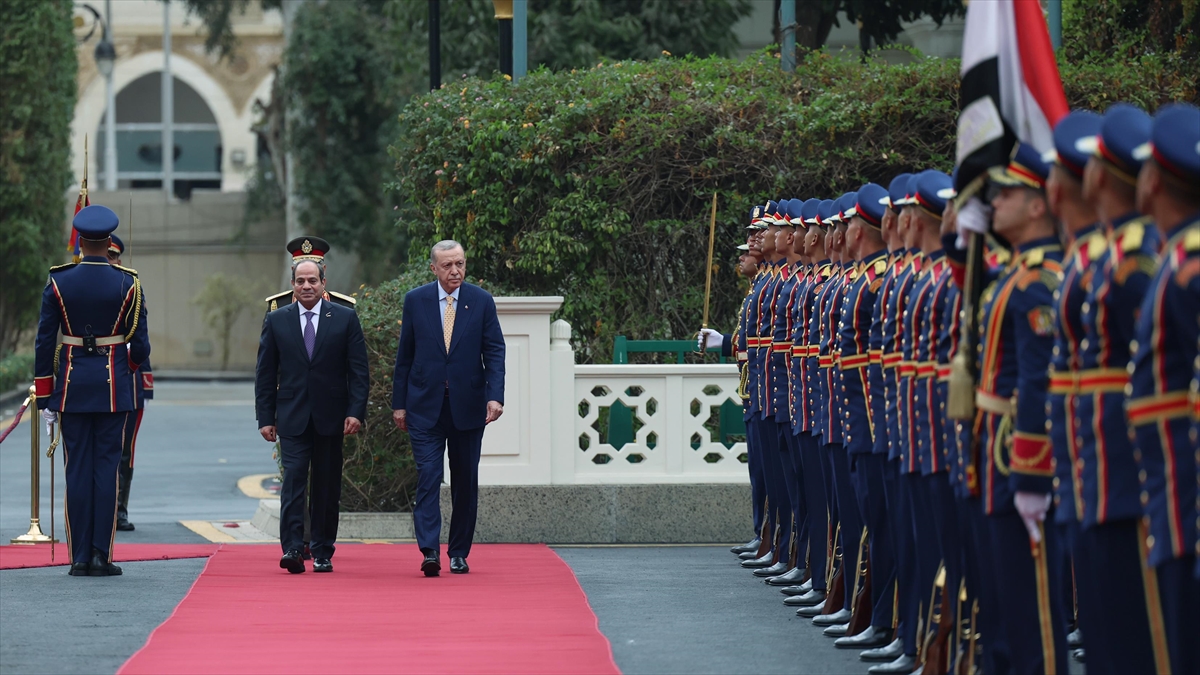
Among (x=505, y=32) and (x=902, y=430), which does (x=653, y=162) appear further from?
(x=902, y=430)

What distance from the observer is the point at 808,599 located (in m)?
10.0

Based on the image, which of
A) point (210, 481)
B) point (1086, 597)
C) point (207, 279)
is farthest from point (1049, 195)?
point (207, 279)

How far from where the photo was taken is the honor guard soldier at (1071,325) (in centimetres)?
580

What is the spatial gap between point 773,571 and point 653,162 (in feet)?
16.9

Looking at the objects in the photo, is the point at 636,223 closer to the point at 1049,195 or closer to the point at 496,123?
the point at 496,123

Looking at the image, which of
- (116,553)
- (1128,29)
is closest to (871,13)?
(1128,29)

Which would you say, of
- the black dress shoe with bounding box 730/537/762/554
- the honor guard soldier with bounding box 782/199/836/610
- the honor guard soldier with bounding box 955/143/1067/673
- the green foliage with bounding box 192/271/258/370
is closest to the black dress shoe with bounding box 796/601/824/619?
the honor guard soldier with bounding box 782/199/836/610

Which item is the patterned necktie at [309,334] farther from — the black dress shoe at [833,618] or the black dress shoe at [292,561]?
the black dress shoe at [833,618]

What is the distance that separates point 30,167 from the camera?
36344mm

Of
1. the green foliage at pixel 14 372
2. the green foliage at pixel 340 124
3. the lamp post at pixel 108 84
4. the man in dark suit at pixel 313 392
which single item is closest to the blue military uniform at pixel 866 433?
the man in dark suit at pixel 313 392

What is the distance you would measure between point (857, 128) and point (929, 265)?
313 inches

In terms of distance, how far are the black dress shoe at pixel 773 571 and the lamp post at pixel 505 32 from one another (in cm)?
792

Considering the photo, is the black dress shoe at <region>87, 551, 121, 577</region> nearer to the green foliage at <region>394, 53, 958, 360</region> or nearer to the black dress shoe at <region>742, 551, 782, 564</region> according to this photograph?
the black dress shoe at <region>742, 551, 782, 564</region>

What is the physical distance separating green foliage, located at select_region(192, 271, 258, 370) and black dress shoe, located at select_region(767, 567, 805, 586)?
33.2 m
